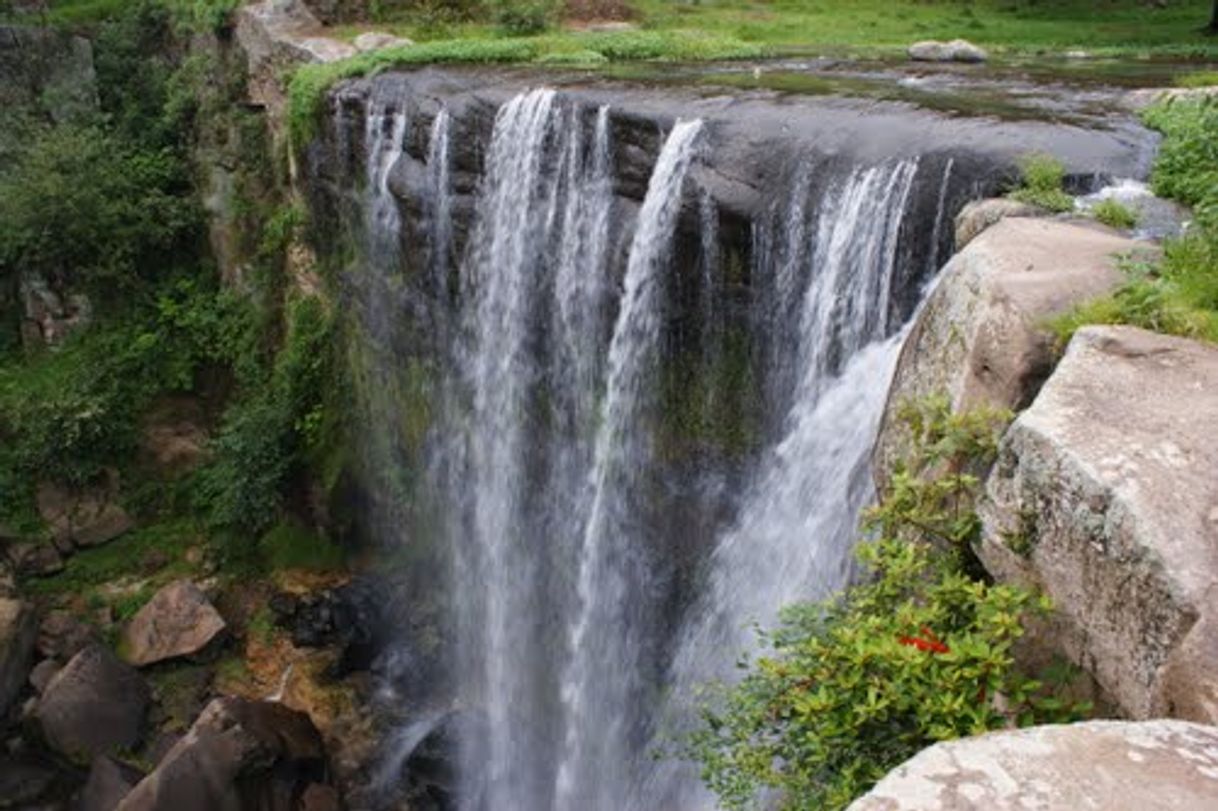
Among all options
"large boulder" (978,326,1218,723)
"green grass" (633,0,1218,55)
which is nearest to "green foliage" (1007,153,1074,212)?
"large boulder" (978,326,1218,723)

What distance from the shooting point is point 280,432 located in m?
14.9

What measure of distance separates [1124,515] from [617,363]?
645 cm

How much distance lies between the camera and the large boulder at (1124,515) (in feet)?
11.2

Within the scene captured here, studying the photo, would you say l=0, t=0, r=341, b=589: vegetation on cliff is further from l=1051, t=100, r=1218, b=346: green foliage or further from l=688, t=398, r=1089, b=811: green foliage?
l=1051, t=100, r=1218, b=346: green foliage

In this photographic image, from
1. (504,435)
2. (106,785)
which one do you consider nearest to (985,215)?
(504,435)

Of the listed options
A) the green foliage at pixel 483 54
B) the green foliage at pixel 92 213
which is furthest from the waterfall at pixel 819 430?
the green foliage at pixel 92 213

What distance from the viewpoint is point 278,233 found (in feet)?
51.5

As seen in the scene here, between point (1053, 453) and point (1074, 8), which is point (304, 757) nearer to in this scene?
point (1053, 453)

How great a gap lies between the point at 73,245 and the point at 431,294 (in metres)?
7.92

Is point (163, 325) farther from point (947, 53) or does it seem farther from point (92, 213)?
point (947, 53)

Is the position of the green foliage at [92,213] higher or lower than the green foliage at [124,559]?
higher

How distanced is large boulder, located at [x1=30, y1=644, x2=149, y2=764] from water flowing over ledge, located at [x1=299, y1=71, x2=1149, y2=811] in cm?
330

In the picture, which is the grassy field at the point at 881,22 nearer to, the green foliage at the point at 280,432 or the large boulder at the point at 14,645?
the green foliage at the point at 280,432

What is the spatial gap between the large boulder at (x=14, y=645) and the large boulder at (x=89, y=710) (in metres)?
0.56
